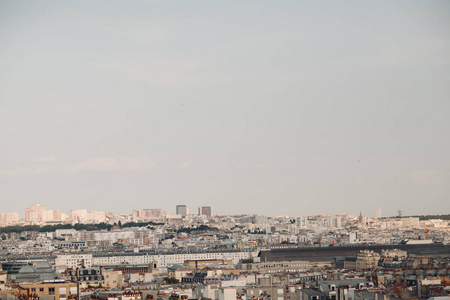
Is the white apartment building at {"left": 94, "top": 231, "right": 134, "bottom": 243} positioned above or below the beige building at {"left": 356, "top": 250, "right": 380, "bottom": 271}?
above

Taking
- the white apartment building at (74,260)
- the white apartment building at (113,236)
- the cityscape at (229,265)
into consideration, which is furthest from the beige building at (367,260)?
the white apartment building at (113,236)

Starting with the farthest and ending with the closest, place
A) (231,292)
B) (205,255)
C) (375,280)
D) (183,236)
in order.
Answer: (183,236), (205,255), (375,280), (231,292)

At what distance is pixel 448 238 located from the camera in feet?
436

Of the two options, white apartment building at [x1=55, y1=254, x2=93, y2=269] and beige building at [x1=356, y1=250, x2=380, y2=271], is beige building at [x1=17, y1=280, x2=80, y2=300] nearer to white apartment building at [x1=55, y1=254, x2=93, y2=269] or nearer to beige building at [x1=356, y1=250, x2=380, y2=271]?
beige building at [x1=356, y1=250, x2=380, y2=271]

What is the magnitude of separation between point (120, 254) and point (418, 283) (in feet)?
233

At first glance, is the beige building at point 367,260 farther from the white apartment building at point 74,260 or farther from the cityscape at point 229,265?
the white apartment building at point 74,260

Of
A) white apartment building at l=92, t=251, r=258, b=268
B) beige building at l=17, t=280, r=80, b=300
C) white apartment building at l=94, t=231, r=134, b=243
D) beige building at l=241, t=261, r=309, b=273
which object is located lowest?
beige building at l=17, t=280, r=80, b=300

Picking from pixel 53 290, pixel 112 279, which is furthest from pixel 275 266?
pixel 53 290

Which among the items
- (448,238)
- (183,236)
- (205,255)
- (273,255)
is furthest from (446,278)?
(183,236)

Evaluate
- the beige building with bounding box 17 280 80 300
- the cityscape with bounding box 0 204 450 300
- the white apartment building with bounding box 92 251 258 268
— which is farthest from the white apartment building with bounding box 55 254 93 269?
the beige building with bounding box 17 280 80 300

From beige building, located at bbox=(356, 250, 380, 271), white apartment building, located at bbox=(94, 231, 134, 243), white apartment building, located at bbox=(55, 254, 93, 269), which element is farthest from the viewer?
white apartment building, located at bbox=(94, 231, 134, 243)

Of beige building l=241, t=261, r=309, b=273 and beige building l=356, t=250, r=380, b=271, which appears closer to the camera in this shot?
beige building l=241, t=261, r=309, b=273

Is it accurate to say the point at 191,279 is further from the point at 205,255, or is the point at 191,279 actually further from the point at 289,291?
the point at 205,255

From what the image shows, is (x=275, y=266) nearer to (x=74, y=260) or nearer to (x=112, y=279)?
(x=112, y=279)
